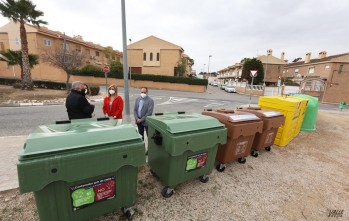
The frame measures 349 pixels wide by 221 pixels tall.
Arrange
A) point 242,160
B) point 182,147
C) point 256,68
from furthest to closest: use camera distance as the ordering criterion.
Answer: point 256,68, point 242,160, point 182,147

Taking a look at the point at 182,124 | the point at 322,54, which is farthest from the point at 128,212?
the point at 322,54

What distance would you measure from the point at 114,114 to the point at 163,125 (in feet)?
6.32

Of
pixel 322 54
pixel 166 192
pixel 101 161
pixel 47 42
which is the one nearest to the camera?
pixel 101 161

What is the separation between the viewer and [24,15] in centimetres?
1390

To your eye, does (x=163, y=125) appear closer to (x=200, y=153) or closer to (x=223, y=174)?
(x=200, y=153)

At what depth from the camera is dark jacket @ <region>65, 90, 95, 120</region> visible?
3.24 meters

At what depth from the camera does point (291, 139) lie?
5930 mm

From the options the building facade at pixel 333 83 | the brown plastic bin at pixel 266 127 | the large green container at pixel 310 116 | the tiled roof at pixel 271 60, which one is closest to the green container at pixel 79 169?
the brown plastic bin at pixel 266 127

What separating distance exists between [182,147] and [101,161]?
3.78 feet

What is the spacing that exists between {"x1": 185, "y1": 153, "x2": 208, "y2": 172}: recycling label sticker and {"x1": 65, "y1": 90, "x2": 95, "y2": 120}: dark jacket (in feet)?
7.48

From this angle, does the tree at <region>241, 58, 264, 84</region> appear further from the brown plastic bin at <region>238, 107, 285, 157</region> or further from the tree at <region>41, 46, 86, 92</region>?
the brown plastic bin at <region>238, 107, 285, 157</region>

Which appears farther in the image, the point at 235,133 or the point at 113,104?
the point at 113,104

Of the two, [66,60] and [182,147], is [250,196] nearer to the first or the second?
[182,147]

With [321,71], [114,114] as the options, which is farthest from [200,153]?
[321,71]
